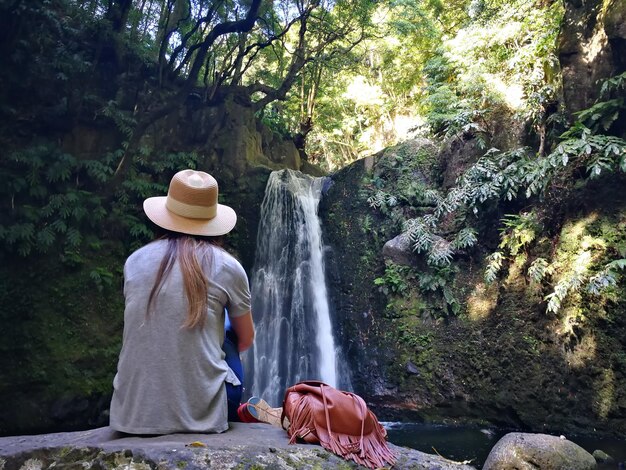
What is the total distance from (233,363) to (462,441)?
5417mm

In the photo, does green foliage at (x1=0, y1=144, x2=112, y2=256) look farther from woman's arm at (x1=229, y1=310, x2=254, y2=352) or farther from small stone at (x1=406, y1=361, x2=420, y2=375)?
woman's arm at (x1=229, y1=310, x2=254, y2=352)

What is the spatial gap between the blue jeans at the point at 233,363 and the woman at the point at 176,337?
0.20ft

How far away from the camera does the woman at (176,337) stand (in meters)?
1.88

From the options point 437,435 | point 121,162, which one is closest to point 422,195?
point 437,435

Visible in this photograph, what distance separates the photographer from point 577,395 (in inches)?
Answer: 259

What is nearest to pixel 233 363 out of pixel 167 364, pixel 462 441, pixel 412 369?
pixel 167 364

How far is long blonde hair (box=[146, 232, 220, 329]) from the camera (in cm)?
193

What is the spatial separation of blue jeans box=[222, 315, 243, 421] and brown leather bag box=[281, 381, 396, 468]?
295 millimetres

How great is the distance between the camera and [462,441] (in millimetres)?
6473

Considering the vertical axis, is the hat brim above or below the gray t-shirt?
above

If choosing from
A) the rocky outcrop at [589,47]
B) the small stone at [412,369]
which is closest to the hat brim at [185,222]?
the small stone at [412,369]

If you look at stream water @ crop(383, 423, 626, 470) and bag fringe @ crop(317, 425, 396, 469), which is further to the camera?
stream water @ crop(383, 423, 626, 470)

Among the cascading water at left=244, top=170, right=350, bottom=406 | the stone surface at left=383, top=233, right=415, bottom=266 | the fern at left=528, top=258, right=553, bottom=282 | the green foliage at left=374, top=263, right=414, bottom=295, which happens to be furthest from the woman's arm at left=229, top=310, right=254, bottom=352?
the stone surface at left=383, top=233, right=415, bottom=266

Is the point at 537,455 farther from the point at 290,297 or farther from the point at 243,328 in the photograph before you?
the point at 290,297
